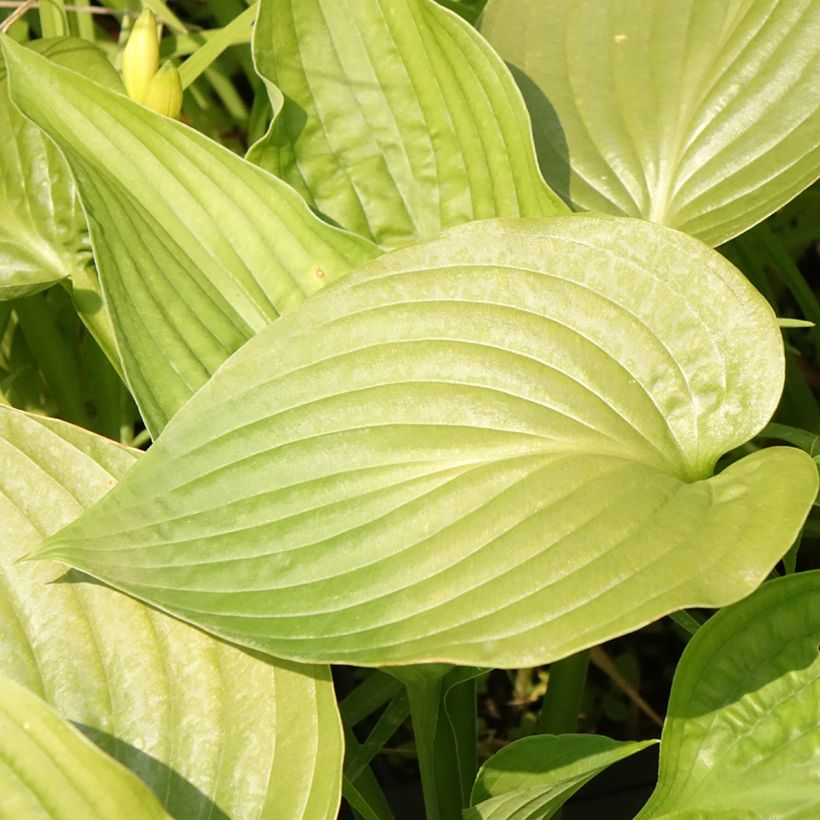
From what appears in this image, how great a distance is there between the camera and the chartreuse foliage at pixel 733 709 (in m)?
0.69

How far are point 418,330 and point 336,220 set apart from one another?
250 millimetres

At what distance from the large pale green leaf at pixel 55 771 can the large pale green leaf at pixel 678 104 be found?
68 centimetres

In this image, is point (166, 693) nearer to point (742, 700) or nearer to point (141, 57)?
point (742, 700)

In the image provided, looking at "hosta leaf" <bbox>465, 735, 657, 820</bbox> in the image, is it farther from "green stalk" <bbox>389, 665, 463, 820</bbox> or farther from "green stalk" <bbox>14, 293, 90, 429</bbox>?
"green stalk" <bbox>14, 293, 90, 429</bbox>

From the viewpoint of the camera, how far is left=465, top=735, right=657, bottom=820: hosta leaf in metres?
0.68

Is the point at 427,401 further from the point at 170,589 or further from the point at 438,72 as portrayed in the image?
the point at 438,72

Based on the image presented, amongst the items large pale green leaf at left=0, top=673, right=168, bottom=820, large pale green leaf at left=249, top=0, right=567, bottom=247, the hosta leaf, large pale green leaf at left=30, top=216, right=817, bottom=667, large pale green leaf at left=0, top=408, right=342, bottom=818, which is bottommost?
the hosta leaf

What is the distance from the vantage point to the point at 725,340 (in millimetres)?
729

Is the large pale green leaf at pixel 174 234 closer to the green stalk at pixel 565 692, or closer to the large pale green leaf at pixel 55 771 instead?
the large pale green leaf at pixel 55 771

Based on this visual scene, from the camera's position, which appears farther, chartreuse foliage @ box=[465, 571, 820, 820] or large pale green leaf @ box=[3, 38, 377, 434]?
large pale green leaf @ box=[3, 38, 377, 434]

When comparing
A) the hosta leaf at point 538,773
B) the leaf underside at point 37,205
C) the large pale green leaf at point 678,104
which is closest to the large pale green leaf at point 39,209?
the leaf underside at point 37,205

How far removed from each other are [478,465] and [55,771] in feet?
1.01

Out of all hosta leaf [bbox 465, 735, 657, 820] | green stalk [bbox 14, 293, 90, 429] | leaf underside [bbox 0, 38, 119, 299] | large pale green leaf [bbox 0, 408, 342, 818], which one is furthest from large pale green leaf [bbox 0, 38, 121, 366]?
hosta leaf [bbox 465, 735, 657, 820]

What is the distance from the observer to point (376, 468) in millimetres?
696
